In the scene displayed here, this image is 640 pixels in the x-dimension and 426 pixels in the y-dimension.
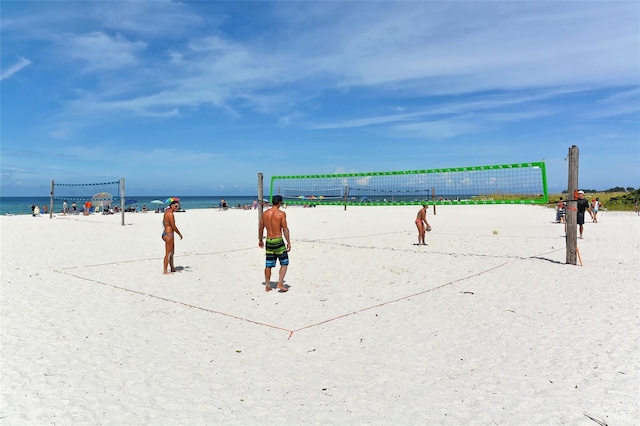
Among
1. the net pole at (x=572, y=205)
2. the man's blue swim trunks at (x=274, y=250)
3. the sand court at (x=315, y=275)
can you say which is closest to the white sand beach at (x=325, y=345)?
the sand court at (x=315, y=275)

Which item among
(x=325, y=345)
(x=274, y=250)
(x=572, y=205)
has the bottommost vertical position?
(x=325, y=345)

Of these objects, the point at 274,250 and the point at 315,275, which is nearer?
the point at 274,250

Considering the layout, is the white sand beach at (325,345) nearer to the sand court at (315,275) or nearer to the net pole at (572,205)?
the sand court at (315,275)

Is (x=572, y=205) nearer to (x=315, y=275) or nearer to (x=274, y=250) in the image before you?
(x=315, y=275)

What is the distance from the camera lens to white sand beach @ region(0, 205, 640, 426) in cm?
311

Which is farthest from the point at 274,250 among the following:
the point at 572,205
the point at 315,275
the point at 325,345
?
the point at 572,205

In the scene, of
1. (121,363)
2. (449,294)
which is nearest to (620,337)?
(449,294)

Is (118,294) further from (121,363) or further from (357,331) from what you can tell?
(357,331)

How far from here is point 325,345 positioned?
447 cm

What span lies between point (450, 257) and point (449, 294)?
145 inches

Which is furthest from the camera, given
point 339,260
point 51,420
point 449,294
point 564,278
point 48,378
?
point 339,260

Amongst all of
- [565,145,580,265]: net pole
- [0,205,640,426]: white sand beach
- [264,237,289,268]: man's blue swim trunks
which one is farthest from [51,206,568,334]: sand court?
[565,145,580,265]: net pole

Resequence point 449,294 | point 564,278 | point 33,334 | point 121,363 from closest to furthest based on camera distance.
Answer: point 121,363, point 33,334, point 449,294, point 564,278

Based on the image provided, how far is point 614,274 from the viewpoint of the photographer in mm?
7637
